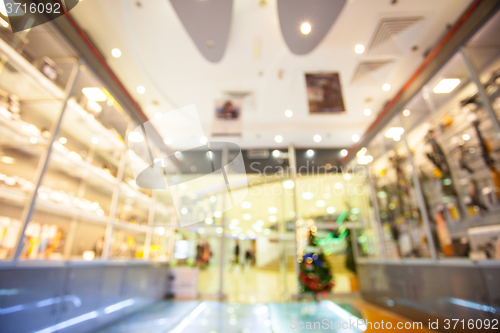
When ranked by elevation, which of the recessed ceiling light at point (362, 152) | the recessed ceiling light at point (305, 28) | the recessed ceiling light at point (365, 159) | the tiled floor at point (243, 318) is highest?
the recessed ceiling light at point (305, 28)

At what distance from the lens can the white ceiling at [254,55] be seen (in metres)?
3.35

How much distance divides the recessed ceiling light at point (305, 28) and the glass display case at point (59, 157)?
302 centimetres

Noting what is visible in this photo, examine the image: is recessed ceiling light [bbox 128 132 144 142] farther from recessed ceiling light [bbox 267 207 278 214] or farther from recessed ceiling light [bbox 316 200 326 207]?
recessed ceiling light [bbox 316 200 326 207]

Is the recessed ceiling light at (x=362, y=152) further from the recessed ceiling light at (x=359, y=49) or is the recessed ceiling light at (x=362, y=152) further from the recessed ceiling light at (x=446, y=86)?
the recessed ceiling light at (x=359, y=49)

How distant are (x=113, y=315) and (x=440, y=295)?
4.93 metres

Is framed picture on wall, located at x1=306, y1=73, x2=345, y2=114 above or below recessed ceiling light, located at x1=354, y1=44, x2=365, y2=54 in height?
below

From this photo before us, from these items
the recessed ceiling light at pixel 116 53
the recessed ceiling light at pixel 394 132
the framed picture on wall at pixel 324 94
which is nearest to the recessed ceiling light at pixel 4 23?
the recessed ceiling light at pixel 116 53

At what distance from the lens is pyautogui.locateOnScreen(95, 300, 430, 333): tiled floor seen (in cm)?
344

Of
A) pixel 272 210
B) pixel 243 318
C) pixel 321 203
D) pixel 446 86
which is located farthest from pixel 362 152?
pixel 243 318

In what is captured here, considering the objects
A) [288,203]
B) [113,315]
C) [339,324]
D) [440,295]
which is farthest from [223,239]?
[440,295]

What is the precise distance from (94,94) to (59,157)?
4.04 feet

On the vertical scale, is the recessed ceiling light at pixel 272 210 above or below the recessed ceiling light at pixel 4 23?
below

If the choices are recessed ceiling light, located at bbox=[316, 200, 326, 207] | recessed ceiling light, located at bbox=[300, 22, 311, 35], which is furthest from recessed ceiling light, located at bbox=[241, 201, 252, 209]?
recessed ceiling light, located at bbox=[300, 22, 311, 35]

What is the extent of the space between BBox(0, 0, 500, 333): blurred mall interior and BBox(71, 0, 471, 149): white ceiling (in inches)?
1.1
